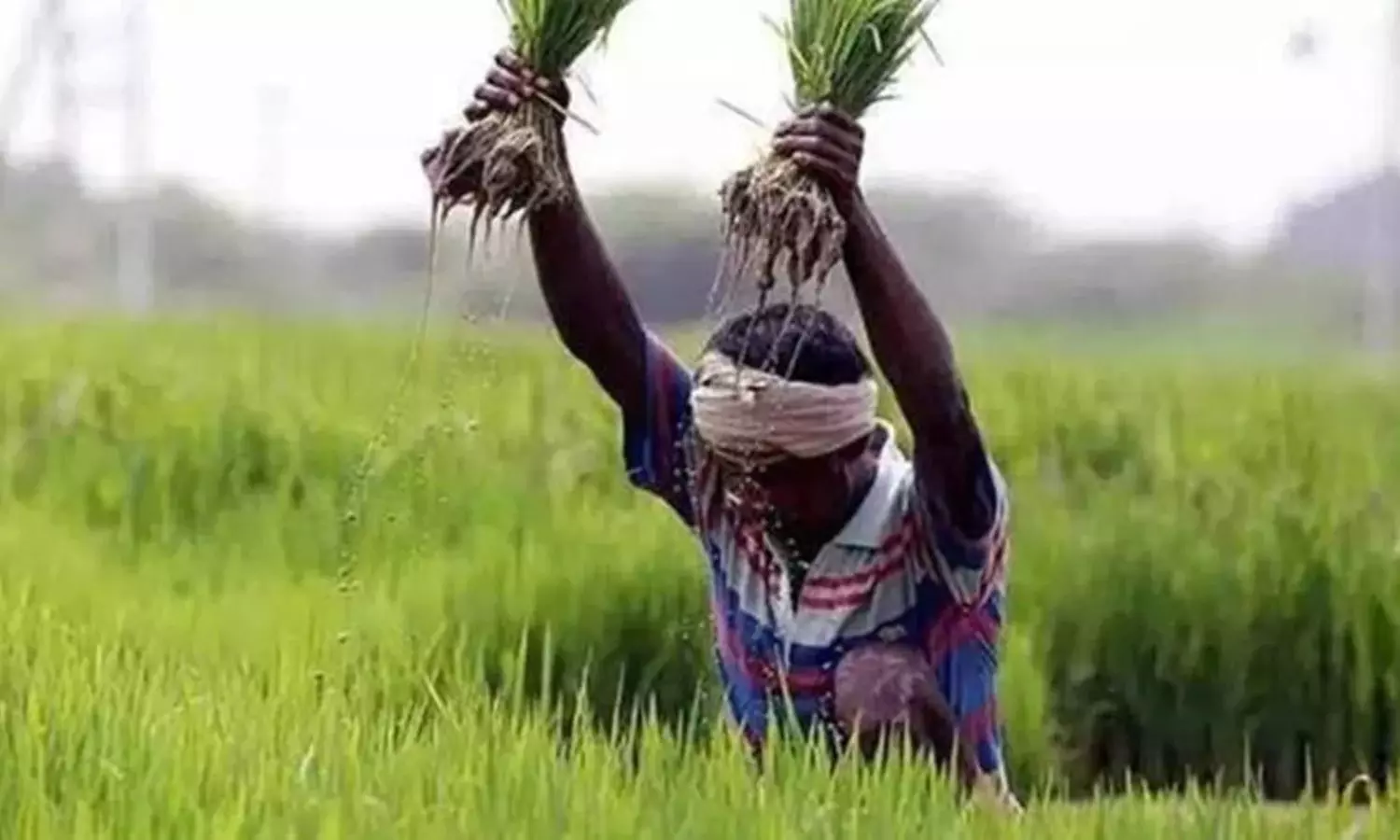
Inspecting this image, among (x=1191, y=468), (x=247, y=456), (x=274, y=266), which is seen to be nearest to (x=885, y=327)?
(x=247, y=456)

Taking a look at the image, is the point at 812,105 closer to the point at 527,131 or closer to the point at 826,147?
the point at 826,147

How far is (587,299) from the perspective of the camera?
2.28 metres

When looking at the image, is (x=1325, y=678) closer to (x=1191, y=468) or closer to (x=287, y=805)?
(x=1191, y=468)

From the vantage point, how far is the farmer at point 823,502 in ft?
7.13

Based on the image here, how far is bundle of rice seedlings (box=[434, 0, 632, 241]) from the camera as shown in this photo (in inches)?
80.2

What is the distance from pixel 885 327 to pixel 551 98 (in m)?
0.28

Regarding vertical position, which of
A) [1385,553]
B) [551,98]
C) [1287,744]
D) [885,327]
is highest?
[551,98]

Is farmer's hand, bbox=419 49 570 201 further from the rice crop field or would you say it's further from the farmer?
the rice crop field

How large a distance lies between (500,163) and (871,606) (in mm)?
466

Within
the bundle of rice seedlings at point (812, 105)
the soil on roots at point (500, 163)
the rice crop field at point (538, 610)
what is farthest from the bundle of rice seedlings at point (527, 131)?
the rice crop field at point (538, 610)

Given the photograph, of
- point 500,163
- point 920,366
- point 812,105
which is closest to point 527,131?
point 500,163

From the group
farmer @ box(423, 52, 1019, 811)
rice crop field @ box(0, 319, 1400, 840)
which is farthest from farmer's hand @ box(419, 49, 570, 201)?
rice crop field @ box(0, 319, 1400, 840)

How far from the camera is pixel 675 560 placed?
3.54 meters

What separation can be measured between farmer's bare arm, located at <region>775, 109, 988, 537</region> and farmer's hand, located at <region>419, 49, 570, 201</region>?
0.65ft
